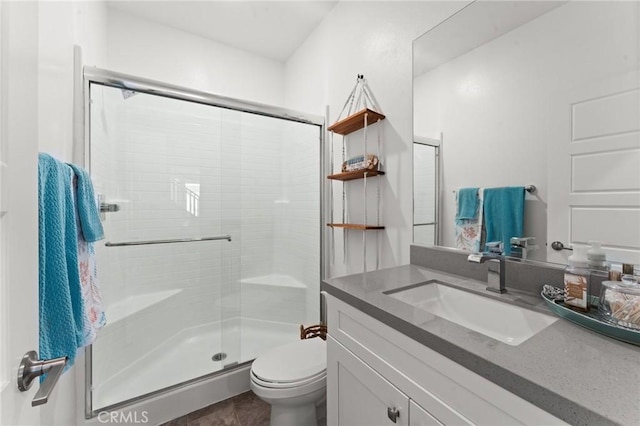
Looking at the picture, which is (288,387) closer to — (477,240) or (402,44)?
(477,240)

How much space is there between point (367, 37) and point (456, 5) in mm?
600

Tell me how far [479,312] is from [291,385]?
876mm

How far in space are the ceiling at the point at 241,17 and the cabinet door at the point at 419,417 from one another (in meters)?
2.39

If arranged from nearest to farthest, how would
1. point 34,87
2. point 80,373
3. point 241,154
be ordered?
point 34,87
point 80,373
point 241,154

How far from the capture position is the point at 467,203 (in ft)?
3.92

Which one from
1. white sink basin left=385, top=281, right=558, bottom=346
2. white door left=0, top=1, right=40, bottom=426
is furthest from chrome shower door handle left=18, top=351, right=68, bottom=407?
white sink basin left=385, top=281, right=558, bottom=346

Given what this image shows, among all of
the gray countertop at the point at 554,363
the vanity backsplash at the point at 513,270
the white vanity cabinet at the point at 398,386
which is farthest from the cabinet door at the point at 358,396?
the vanity backsplash at the point at 513,270

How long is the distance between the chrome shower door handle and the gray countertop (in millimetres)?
732

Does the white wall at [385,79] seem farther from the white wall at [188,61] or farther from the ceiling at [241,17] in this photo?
the white wall at [188,61]

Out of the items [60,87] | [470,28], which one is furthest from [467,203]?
[60,87]

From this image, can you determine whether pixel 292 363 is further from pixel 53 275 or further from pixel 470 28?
pixel 470 28

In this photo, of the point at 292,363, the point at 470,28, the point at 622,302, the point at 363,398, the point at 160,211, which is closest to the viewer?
the point at 622,302

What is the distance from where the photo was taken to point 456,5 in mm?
1202

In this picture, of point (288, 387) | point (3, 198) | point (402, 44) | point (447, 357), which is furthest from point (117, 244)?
point (402, 44)
